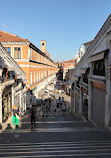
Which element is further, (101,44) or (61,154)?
(101,44)

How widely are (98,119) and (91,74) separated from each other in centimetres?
288

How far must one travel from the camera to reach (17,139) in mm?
6535

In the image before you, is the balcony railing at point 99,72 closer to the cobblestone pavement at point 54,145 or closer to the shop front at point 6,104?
the cobblestone pavement at point 54,145

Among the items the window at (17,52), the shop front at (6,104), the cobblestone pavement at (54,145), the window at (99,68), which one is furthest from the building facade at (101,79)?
the window at (17,52)

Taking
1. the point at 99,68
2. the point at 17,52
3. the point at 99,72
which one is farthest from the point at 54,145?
the point at 17,52

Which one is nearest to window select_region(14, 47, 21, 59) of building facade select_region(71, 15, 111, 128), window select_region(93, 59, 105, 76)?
building facade select_region(71, 15, 111, 128)

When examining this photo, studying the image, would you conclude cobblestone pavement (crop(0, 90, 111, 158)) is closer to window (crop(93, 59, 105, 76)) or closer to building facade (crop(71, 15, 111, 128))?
building facade (crop(71, 15, 111, 128))

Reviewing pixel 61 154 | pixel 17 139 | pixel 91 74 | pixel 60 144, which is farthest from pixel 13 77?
pixel 61 154

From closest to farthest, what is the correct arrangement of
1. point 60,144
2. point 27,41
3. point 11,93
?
point 60,144 → point 11,93 → point 27,41

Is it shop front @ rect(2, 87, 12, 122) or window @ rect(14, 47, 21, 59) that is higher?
window @ rect(14, 47, 21, 59)

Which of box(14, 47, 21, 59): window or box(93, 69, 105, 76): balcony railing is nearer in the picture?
box(93, 69, 105, 76): balcony railing

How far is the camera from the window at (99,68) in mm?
8336

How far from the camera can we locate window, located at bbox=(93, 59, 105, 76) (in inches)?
328

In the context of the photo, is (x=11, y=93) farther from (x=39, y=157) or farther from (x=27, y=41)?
(x=27, y=41)
